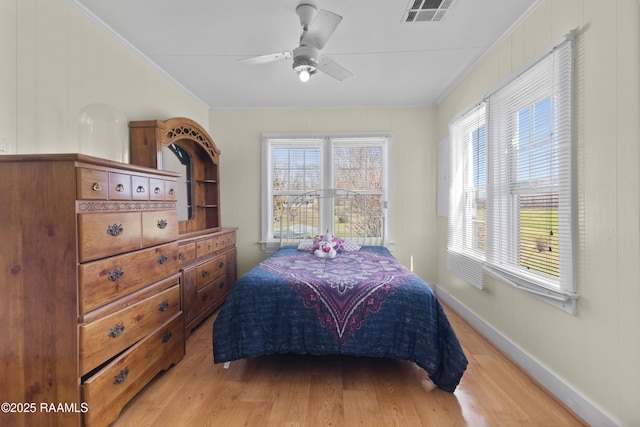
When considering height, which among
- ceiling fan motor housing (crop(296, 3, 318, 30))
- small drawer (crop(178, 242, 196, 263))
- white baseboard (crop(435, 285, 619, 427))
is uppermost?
ceiling fan motor housing (crop(296, 3, 318, 30))

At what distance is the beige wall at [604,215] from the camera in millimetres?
1326

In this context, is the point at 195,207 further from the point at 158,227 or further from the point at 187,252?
the point at 158,227

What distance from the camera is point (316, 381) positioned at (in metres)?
1.93

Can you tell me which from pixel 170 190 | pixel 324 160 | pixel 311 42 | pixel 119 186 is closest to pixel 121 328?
pixel 119 186

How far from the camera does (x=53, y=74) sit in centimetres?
176

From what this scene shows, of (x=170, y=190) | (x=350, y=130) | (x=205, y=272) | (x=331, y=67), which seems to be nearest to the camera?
(x=170, y=190)

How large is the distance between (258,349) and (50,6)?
2583 mm

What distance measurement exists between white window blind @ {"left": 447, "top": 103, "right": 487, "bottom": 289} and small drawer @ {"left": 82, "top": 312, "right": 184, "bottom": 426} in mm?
2644

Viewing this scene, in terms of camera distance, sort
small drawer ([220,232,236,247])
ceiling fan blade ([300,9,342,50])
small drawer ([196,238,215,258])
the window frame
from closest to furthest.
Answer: ceiling fan blade ([300,9,342,50]), small drawer ([196,238,215,258]), small drawer ([220,232,236,247]), the window frame

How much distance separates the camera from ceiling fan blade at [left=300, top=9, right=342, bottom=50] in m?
1.70

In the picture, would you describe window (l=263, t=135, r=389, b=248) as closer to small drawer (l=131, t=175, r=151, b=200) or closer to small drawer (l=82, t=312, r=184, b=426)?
small drawer (l=82, t=312, r=184, b=426)

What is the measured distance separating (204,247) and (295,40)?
2.13 m

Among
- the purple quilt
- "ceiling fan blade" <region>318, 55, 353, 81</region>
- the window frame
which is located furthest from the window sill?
"ceiling fan blade" <region>318, 55, 353, 81</region>

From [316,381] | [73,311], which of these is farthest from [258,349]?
[73,311]
